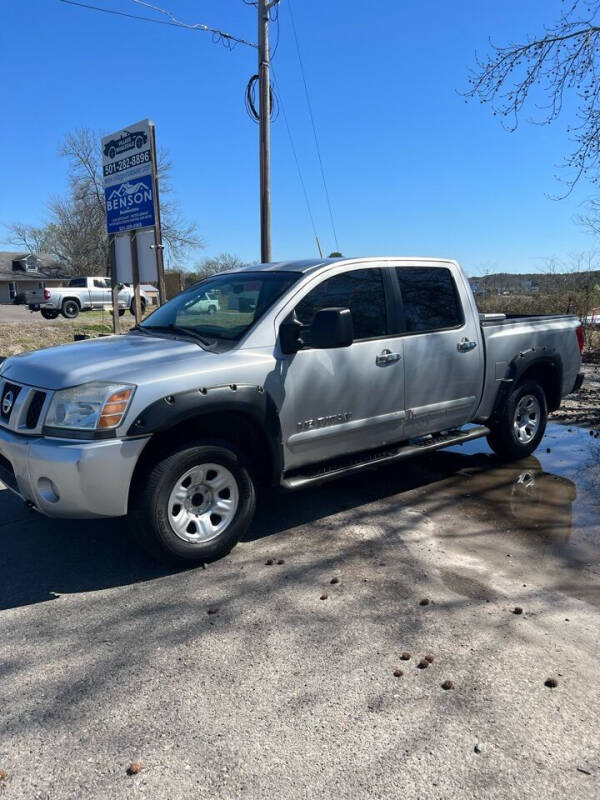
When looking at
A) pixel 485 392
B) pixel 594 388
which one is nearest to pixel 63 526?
pixel 485 392

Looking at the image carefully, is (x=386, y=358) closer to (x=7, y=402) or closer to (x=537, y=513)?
(x=537, y=513)

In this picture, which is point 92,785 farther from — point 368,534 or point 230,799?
point 368,534

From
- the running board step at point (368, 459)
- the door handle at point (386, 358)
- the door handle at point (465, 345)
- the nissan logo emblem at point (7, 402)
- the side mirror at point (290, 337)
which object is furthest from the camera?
the door handle at point (465, 345)

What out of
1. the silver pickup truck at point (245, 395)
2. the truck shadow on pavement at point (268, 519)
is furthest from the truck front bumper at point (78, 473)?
the truck shadow on pavement at point (268, 519)

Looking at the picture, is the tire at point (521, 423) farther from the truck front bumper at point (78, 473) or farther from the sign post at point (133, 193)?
the sign post at point (133, 193)

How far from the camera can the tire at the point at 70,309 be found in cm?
2817

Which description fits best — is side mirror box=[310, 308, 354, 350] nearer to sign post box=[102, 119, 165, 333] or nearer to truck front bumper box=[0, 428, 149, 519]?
truck front bumper box=[0, 428, 149, 519]

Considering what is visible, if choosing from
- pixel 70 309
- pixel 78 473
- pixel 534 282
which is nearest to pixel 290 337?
pixel 78 473

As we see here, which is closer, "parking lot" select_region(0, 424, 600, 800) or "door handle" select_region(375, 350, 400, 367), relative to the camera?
"parking lot" select_region(0, 424, 600, 800)

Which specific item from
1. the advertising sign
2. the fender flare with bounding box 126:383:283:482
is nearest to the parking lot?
the fender flare with bounding box 126:383:283:482

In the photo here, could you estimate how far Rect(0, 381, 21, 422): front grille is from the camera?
13.2 feet

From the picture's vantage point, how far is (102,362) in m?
3.90

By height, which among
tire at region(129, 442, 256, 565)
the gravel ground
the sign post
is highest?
the sign post

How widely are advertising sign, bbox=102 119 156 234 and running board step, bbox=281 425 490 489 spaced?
22.3 feet
